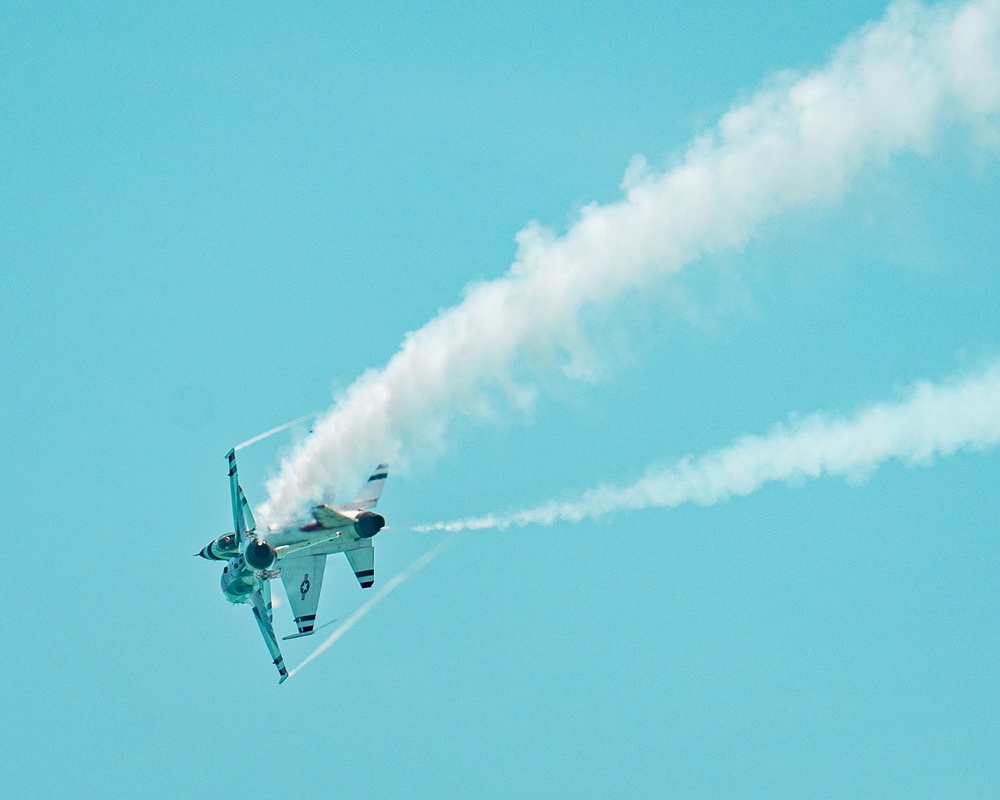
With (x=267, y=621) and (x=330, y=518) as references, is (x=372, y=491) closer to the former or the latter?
(x=330, y=518)

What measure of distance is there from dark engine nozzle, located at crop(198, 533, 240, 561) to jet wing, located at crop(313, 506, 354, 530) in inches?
131

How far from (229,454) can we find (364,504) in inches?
189

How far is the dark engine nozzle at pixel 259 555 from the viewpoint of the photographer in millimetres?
57031

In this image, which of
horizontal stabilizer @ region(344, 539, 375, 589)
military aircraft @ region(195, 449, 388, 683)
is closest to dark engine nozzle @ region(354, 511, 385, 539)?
military aircraft @ region(195, 449, 388, 683)

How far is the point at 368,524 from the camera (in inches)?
2275

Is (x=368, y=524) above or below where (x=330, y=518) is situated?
below

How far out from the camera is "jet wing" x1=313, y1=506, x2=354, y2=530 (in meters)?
57.8

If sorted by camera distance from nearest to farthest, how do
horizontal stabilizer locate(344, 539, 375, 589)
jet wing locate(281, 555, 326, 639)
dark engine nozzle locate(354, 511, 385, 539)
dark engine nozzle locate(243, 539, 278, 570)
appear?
dark engine nozzle locate(243, 539, 278, 570)
dark engine nozzle locate(354, 511, 385, 539)
horizontal stabilizer locate(344, 539, 375, 589)
jet wing locate(281, 555, 326, 639)

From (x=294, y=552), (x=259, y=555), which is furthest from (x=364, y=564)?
(x=259, y=555)

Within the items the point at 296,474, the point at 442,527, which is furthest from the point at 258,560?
the point at 442,527

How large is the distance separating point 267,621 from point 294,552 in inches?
99.1

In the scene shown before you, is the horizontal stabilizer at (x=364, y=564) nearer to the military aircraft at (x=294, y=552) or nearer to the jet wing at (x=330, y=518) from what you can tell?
the military aircraft at (x=294, y=552)

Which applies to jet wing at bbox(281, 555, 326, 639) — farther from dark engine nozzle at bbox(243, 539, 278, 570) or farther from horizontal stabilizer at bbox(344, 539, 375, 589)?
dark engine nozzle at bbox(243, 539, 278, 570)

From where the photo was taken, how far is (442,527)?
54.5 meters
